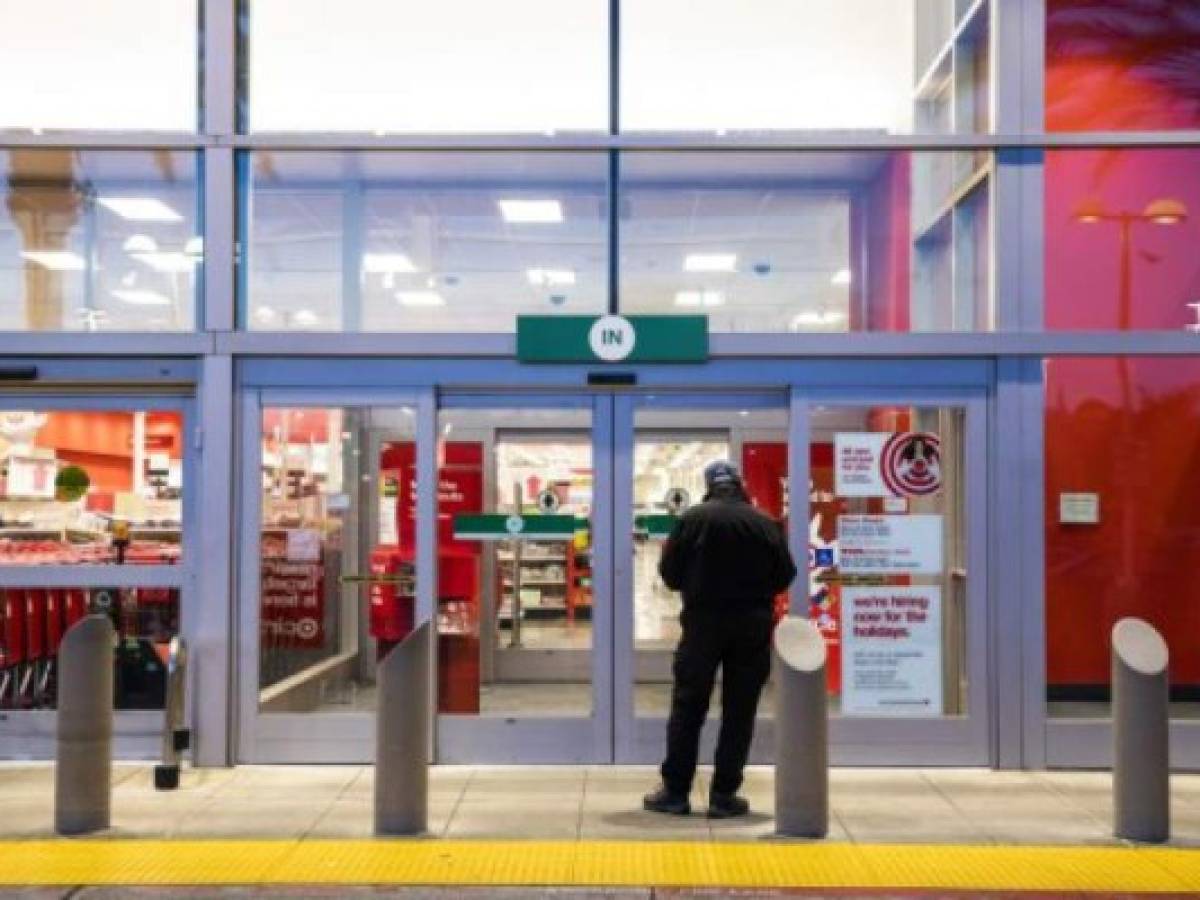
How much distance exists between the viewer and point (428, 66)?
8.74m

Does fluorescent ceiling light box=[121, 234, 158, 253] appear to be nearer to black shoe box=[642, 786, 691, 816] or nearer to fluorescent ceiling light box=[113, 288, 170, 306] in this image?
fluorescent ceiling light box=[113, 288, 170, 306]

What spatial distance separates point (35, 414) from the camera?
8.65 m

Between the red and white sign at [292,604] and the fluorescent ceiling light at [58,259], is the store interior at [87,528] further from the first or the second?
the fluorescent ceiling light at [58,259]

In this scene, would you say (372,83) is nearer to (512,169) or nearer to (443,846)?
(512,169)

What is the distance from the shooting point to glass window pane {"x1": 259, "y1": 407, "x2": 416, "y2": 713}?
8.48 metres

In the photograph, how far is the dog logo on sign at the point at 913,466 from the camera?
840 centimetres

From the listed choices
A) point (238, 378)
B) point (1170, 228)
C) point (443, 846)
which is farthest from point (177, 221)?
point (1170, 228)

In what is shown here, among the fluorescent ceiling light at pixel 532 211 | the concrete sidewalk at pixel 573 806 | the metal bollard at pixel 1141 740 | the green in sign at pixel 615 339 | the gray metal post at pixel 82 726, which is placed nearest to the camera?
the metal bollard at pixel 1141 740

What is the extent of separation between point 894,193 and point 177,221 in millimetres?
4328

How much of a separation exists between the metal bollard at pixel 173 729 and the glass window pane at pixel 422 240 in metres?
2.04

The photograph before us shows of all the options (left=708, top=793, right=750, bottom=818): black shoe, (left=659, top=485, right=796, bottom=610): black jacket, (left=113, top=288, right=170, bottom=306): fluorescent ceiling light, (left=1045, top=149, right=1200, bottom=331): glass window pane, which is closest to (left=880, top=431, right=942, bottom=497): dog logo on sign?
(left=1045, top=149, right=1200, bottom=331): glass window pane

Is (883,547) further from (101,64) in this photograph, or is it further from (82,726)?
(101,64)

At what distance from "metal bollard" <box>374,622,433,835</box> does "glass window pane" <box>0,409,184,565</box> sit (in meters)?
2.63

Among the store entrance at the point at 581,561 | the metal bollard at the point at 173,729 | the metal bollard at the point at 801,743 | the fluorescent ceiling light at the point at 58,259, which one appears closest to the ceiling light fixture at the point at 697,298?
Result: the store entrance at the point at 581,561
